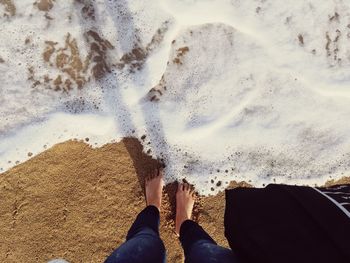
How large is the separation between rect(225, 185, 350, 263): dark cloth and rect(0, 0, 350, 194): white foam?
80cm

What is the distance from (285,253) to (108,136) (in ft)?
4.08

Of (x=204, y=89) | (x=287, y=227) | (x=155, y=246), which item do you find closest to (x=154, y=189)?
(x=155, y=246)

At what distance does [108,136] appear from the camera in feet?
7.29

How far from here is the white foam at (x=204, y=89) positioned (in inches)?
86.6

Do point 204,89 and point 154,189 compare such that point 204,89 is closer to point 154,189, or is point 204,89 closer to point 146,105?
point 146,105

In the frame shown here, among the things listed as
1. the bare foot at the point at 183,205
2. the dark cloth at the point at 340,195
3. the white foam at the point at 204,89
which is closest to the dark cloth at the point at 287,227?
the dark cloth at the point at 340,195

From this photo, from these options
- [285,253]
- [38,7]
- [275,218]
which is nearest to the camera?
[285,253]

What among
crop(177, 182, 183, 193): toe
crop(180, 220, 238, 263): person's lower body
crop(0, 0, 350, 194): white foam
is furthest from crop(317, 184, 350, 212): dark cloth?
crop(177, 182, 183, 193): toe

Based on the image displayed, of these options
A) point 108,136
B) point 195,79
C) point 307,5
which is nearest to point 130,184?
point 108,136

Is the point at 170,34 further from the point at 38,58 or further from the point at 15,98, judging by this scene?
the point at 15,98

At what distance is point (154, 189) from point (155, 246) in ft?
1.62

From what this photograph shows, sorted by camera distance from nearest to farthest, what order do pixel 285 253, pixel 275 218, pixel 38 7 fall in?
pixel 285 253
pixel 275 218
pixel 38 7

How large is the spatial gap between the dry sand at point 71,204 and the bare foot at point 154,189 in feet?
0.23

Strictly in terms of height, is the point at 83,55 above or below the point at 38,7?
below
